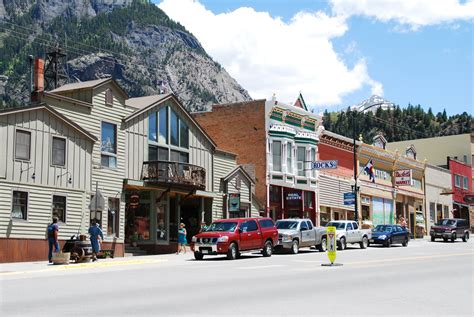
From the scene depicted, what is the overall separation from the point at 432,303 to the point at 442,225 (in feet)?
120

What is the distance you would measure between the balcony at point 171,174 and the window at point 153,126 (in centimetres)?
173

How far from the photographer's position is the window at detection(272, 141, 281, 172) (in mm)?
42875

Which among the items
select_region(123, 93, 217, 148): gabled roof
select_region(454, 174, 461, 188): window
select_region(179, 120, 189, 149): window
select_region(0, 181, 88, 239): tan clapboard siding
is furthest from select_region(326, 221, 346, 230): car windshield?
select_region(454, 174, 461, 188): window

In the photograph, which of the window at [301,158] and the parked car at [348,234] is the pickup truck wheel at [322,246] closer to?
the parked car at [348,234]

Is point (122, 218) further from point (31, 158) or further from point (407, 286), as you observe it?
point (407, 286)

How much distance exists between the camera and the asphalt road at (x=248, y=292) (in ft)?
36.6

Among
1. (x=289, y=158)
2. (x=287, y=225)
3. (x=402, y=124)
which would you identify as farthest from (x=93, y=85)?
(x=402, y=124)

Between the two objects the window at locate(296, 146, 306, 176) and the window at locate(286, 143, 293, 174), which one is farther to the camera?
the window at locate(296, 146, 306, 176)

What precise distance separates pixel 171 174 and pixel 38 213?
306 inches

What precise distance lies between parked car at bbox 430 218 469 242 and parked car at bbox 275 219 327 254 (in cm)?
1659

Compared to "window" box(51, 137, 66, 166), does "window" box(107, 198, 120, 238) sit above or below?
below

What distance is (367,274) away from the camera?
18.5 m

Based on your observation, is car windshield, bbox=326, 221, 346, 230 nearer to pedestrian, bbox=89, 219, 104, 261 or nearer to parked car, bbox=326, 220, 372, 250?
parked car, bbox=326, 220, 372, 250

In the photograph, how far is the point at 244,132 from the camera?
141 feet
